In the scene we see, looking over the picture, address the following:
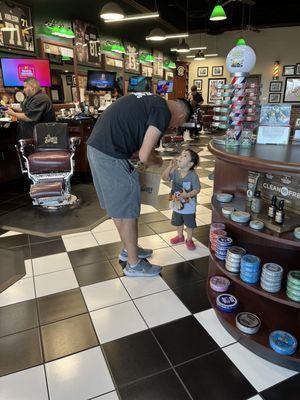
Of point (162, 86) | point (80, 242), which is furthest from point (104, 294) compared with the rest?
point (162, 86)

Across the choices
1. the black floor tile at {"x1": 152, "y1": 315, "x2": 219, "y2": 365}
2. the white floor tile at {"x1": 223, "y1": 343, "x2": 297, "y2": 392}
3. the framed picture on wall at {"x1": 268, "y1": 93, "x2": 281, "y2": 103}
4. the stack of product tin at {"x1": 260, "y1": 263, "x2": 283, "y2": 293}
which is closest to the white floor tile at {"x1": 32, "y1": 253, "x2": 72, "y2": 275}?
the black floor tile at {"x1": 152, "y1": 315, "x2": 219, "y2": 365}

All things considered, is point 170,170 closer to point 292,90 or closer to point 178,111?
point 178,111

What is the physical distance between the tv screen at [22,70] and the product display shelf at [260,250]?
14.9ft

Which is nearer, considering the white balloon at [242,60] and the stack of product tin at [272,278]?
the stack of product tin at [272,278]

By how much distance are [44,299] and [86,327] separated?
1.47 ft

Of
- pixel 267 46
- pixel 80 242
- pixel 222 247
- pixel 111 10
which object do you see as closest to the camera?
pixel 222 247

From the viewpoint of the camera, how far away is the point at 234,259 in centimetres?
164

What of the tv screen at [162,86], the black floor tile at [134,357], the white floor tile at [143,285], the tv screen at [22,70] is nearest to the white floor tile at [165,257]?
the white floor tile at [143,285]

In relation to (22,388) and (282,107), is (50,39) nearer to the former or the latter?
(282,107)

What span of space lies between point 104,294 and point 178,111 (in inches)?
54.3

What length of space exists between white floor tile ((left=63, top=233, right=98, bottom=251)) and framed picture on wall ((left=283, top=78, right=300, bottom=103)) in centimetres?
1100

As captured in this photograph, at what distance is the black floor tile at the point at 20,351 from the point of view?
1.54m

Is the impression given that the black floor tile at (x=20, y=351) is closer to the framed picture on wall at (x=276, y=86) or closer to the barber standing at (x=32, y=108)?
the barber standing at (x=32, y=108)

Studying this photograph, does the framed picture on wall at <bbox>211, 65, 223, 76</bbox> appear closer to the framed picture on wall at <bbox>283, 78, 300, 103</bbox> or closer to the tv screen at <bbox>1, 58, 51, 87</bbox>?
the framed picture on wall at <bbox>283, 78, 300, 103</bbox>
